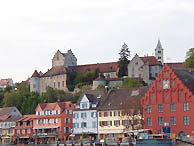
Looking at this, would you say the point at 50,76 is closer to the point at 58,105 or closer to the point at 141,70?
the point at 141,70

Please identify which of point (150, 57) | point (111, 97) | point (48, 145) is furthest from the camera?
point (150, 57)

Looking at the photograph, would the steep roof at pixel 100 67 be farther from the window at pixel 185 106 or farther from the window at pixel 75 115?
the window at pixel 185 106

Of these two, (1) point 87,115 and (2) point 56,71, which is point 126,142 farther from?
(2) point 56,71

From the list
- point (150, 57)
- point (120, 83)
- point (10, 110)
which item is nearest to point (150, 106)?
point (10, 110)

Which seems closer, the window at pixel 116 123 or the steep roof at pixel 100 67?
the window at pixel 116 123

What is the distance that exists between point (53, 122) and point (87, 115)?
12.3 m

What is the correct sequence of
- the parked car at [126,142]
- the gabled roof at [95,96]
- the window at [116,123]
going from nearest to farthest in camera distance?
the parked car at [126,142] < the window at [116,123] < the gabled roof at [95,96]

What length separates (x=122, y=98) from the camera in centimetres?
10475

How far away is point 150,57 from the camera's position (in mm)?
176875

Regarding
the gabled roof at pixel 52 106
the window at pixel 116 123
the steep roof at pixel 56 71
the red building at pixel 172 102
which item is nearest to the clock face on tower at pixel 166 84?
the red building at pixel 172 102

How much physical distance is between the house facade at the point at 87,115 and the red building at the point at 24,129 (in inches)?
636

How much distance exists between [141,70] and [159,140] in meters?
103

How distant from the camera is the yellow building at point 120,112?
98500 millimetres

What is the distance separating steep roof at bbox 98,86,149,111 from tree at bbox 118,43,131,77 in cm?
7098
